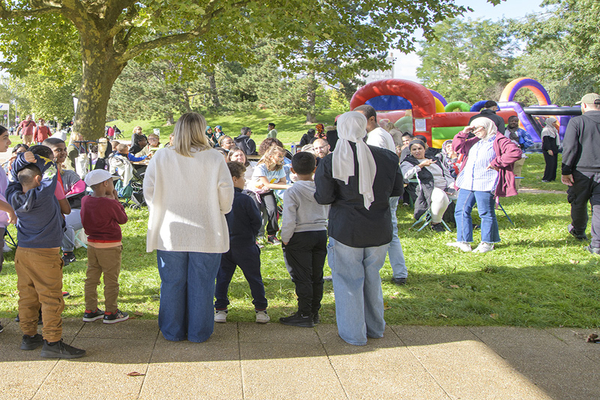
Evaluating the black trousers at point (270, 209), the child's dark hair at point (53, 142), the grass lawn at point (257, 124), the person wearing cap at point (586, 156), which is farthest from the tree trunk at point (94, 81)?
the grass lawn at point (257, 124)

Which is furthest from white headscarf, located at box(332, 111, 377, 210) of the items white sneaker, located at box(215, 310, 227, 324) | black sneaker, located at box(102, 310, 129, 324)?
black sneaker, located at box(102, 310, 129, 324)

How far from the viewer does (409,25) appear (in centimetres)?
1494

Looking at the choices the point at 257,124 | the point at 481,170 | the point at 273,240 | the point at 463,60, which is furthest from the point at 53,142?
the point at 463,60

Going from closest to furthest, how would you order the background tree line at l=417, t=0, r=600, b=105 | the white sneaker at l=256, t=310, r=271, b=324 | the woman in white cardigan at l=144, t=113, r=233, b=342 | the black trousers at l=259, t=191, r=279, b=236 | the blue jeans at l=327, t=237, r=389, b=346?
1. the woman in white cardigan at l=144, t=113, r=233, b=342
2. the blue jeans at l=327, t=237, r=389, b=346
3. the white sneaker at l=256, t=310, r=271, b=324
4. the black trousers at l=259, t=191, r=279, b=236
5. the background tree line at l=417, t=0, r=600, b=105

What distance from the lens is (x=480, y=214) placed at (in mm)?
7324

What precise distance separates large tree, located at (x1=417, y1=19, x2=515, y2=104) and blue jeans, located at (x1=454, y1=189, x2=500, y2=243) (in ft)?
188

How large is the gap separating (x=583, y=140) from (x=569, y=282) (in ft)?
7.17

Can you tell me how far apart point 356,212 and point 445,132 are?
47.6ft

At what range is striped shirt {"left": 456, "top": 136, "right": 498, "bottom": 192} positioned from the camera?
7051 mm

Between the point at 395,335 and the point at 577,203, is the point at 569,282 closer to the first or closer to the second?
the point at 577,203

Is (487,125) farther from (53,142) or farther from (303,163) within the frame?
(53,142)

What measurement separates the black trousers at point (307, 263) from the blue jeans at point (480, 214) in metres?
3.40

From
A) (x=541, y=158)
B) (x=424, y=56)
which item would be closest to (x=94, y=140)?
(x=541, y=158)

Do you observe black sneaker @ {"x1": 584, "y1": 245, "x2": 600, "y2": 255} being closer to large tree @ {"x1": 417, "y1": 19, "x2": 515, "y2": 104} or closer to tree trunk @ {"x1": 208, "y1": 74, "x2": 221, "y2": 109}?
tree trunk @ {"x1": 208, "y1": 74, "x2": 221, "y2": 109}
